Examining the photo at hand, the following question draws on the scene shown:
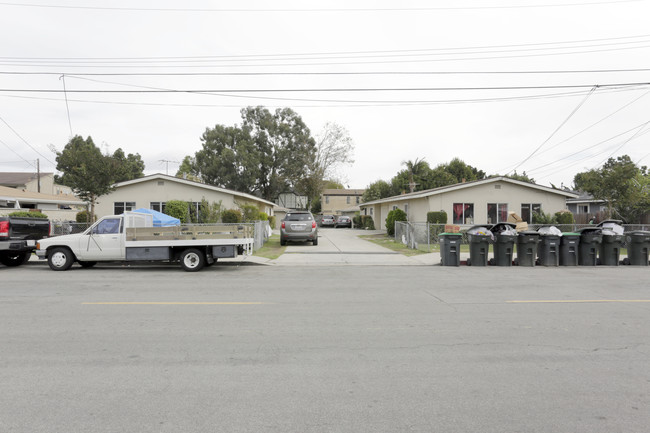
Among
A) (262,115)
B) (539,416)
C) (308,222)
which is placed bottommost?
(539,416)

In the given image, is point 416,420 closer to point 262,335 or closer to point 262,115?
point 262,335

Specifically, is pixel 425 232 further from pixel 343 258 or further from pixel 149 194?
pixel 149 194

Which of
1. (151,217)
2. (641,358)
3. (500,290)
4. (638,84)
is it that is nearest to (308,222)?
(151,217)

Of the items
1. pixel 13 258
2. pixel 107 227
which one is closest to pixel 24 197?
pixel 13 258

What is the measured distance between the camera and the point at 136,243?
520 inches

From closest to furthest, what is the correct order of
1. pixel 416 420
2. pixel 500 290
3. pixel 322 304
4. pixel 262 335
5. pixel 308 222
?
pixel 416 420 < pixel 262 335 < pixel 322 304 < pixel 500 290 < pixel 308 222

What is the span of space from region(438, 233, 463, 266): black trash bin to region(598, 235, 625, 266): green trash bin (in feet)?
17.3

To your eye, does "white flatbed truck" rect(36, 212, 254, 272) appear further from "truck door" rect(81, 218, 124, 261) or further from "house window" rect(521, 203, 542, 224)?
"house window" rect(521, 203, 542, 224)

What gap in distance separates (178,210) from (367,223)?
83.1ft

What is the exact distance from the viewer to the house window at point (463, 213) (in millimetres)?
26891

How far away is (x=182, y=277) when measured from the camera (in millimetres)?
12203

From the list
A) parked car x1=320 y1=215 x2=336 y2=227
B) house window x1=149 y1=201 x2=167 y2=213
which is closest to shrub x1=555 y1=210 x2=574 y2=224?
house window x1=149 y1=201 x2=167 y2=213

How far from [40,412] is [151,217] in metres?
11.7

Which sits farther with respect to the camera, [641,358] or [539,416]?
[641,358]
